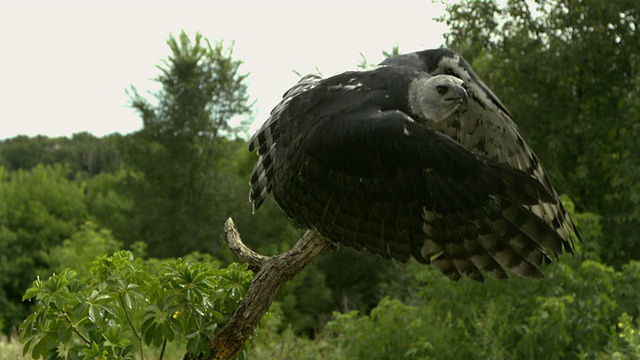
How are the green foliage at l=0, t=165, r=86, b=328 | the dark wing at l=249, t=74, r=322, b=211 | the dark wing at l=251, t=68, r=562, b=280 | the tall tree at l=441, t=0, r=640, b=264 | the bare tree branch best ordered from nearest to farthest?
the dark wing at l=251, t=68, r=562, b=280 → the bare tree branch → the dark wing at l=249, t=74, r=322, b=211 → the tall tree at l=441, t=0, r=640, b=264 → the green foliage at l=0, t=165, r=86, b=328

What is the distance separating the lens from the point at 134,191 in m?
19.9

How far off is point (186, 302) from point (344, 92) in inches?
52.6

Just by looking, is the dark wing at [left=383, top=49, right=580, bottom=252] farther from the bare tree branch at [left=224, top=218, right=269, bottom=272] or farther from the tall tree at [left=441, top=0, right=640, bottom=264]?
the tall tree at [left=441, top=0, right=640, bottom=264]

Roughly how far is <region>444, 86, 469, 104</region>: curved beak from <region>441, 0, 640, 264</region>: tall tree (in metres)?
9.44

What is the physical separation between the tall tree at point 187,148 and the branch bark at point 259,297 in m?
15.0

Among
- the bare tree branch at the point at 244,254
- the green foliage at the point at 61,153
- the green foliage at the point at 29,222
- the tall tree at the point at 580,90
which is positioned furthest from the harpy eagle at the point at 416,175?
the green foliage at the point at 61,153

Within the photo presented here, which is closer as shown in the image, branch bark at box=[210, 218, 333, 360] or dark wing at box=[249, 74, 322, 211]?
branch bark at box=[210, 218, 333, 360]

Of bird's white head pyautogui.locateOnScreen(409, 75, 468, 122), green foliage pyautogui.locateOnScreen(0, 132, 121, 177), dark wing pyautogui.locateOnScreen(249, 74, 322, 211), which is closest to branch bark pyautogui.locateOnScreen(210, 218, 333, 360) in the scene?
dark wing pyautogui.locateOnScreen(249, 74, 322, 211)

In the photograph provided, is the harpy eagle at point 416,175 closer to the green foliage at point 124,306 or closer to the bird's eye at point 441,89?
the bird's eye at point 441,89

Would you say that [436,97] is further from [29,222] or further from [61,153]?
[61,153]

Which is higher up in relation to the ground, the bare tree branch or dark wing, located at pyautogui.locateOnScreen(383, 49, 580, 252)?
dark wing, located at pyautogui.locateOnScreen(383, 49, 580, 252)

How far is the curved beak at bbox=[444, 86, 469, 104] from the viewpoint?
11.5 ft

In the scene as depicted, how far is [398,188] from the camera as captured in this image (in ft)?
10.3

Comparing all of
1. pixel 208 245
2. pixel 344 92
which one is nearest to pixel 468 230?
pixel 344 92
